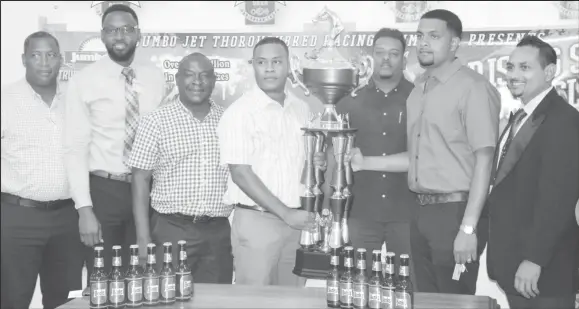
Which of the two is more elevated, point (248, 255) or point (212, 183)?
point (212, 183)

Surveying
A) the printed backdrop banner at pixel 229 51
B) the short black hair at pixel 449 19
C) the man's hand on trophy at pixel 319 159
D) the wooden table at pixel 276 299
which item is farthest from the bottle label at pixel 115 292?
the printed backdrop banner at pixel 229 51

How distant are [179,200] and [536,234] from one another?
1640 millimetres

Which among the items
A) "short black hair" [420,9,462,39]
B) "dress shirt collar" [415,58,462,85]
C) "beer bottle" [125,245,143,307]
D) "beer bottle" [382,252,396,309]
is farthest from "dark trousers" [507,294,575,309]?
"beer bottle" [125,245,143,307]

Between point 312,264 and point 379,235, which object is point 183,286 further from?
point 379,235

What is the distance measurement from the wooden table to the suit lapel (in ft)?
1.72

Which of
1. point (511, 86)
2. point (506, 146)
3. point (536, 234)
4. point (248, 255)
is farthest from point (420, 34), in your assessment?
point (248, 255)

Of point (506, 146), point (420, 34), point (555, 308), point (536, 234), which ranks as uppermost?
point (420, 34)

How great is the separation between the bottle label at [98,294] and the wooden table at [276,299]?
10cm

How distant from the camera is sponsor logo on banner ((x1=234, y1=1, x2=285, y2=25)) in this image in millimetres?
3957

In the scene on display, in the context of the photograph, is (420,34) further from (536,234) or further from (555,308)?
(555,308)

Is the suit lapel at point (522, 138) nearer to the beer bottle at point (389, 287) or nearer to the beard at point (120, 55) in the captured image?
the beer bottle at point (389, 287)

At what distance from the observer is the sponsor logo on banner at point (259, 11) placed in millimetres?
3957

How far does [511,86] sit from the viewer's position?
2.56 m

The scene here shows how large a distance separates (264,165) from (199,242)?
51cm
